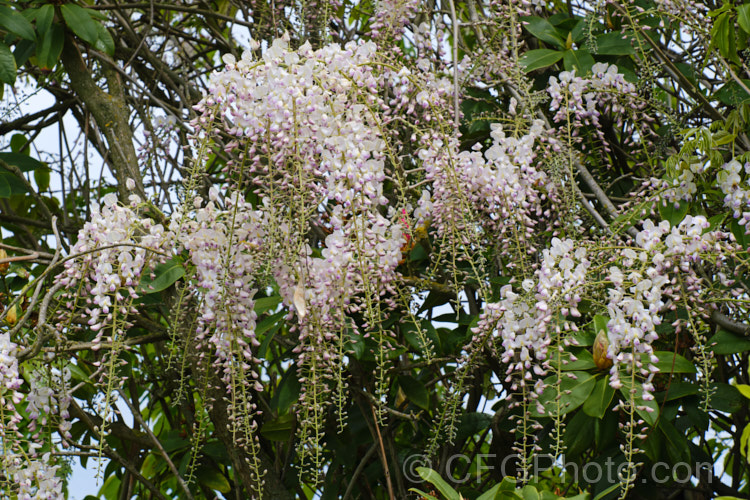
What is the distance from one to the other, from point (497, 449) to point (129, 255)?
1.13 m

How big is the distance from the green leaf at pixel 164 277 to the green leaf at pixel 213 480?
80cm

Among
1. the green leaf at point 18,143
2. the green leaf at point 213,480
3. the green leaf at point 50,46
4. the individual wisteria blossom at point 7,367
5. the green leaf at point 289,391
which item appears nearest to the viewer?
the individual wisteria blossom at point 7,367

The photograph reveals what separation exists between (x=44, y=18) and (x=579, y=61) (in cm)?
152

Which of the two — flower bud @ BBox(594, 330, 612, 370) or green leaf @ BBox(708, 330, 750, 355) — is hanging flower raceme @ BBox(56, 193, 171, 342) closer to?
flower bud @ BBox(594, 330, 612, 370)

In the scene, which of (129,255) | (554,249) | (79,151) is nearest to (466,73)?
(554,249)

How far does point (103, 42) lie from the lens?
2.29 metres

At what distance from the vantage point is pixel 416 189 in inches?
87.4

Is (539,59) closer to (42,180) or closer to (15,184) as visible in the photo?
(15,184)

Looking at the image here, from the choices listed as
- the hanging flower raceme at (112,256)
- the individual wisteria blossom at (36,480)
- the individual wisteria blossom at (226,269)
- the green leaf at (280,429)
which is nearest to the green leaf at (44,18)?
the hanging flower raceme at (112,256)

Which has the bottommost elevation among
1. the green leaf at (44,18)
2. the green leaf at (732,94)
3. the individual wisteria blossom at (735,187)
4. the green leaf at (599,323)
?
the green leaf at (599,323)

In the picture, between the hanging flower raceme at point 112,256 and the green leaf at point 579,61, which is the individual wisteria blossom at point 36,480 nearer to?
the hanging flower raceme at point 112,256

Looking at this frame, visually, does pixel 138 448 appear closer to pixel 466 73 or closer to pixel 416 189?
pixel 416 189

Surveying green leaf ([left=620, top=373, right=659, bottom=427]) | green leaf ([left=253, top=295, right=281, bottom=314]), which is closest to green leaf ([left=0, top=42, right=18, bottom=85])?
green leaf ([left=253, top=295, right=281, bottom=314])

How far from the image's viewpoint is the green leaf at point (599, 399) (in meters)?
1.81
